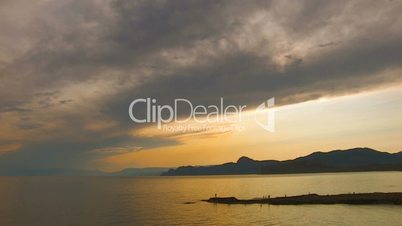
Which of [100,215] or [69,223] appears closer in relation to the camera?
[69,223]

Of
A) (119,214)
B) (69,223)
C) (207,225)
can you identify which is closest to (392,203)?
(207,225)

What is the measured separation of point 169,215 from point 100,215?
61.4 feet

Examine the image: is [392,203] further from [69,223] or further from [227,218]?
[69,223]

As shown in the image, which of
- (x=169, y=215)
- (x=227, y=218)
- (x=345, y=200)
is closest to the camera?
(x=227, y=218)

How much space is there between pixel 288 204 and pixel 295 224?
35.4 metres

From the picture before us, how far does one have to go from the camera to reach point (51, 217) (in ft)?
332

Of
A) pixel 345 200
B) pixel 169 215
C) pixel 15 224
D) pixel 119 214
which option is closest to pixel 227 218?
pixel 169 215

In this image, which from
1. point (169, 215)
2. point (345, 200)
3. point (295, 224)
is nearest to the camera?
point (295, 224)

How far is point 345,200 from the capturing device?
10881 centimetres

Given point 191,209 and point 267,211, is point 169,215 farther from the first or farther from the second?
point 267,211

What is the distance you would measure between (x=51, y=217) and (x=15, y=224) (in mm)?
10624

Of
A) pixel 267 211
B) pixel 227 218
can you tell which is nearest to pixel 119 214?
pixel 227 218

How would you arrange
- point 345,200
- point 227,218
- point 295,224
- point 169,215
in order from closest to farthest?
1. point 295,224
2. point 227,218
3. point 169,215
4. point 345,200

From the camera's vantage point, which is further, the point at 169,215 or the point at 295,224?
the point at 169,215
